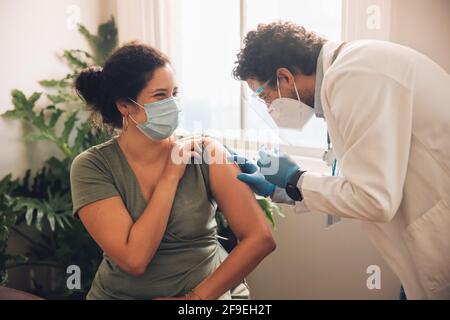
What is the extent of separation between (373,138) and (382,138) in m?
0.02

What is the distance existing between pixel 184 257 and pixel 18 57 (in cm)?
158

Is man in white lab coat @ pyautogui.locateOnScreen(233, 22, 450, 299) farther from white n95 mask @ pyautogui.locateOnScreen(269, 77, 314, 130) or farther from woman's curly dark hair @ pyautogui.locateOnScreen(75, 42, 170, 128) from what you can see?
woman's curly dark hair @ pyautogui.locateOnScreen(75, 42, 170, 128)

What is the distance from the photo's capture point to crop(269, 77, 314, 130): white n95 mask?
1.33 meters

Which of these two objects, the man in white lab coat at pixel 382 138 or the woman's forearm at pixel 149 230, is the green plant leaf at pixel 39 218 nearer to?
the woman's forearm at pixel 149 230

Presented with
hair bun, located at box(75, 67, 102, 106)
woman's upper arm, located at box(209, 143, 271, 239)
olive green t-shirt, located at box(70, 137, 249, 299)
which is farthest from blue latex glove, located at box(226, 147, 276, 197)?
hair bun, located at box(75, 67, 102, 106)

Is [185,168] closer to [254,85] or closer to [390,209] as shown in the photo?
[254,85]

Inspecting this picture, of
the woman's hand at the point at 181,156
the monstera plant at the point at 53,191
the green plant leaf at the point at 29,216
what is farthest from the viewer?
the monstera plant at the point at 53,191

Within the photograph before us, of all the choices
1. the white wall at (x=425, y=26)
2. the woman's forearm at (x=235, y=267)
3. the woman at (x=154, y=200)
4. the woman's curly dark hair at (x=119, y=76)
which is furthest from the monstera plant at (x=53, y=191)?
the white wall at (x=425, y=26)

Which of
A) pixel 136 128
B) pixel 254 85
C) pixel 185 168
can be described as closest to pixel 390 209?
pixel 254 85

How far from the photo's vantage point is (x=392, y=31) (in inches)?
70.7

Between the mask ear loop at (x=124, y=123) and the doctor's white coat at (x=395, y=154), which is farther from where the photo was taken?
the mask ear loop at (x=124, y=123)

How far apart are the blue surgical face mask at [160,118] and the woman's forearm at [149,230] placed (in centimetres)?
22

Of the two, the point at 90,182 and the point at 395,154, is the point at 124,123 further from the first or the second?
the point at 395,154

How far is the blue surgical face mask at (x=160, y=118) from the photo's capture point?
4.85 feet
